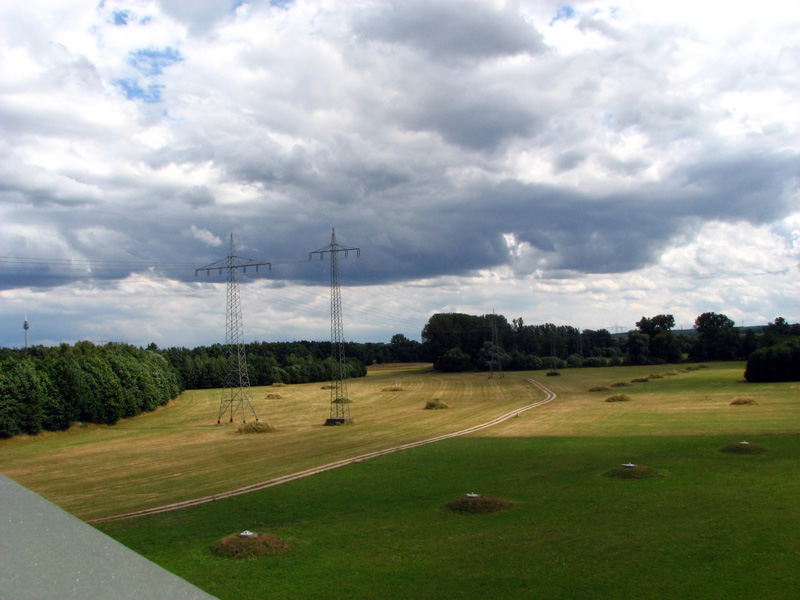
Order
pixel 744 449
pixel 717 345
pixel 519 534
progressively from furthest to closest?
pixel 717 345, pixel 744 449, pixel 519 534

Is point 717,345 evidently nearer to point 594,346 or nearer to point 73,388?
point 594,346

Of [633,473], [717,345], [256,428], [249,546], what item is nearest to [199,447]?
[256,428]

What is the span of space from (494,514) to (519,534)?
221 centimetres

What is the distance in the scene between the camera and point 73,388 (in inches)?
2354

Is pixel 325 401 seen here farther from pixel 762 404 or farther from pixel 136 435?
pixel 762 404

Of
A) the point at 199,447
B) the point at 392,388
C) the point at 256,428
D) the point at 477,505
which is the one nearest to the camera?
the point at 477,505

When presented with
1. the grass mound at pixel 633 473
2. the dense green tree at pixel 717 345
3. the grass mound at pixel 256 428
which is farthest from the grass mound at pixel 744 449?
the dense green tree at pixel 717 345

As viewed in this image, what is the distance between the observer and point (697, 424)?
39188 millimetres

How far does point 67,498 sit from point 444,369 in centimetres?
11811

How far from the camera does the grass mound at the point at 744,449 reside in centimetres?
2475

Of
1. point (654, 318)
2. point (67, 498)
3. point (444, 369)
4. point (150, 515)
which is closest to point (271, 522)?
point (150, 515)

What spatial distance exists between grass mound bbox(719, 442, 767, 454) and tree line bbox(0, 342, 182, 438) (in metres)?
57.4

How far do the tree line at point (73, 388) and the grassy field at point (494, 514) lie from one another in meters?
11.3

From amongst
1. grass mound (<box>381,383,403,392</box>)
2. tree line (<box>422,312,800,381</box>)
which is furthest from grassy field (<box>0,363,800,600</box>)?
tree line (<box>422,312,800,381</box>)
